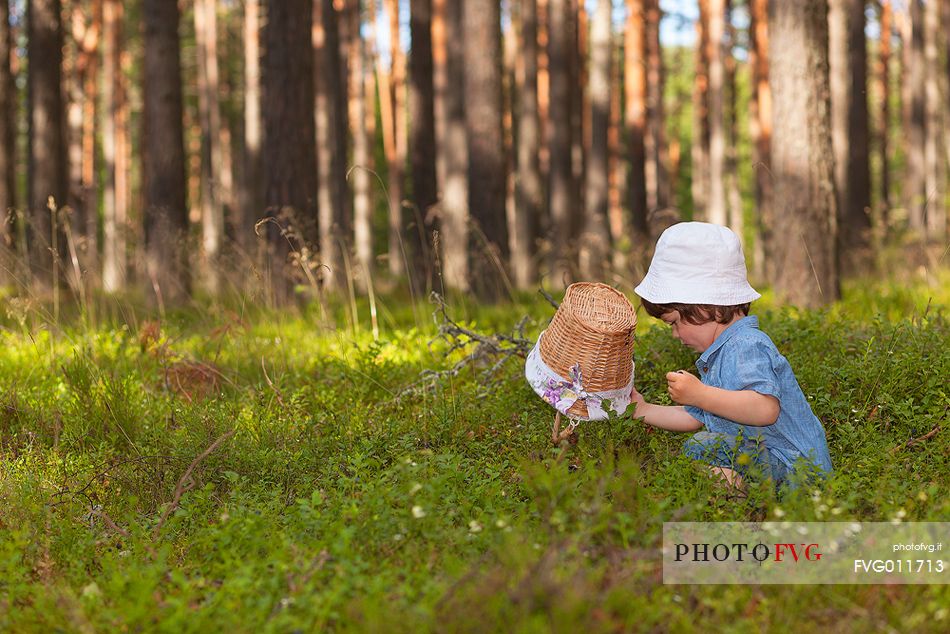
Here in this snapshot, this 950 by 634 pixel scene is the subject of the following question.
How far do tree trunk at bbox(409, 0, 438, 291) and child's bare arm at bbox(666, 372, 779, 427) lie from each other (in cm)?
835

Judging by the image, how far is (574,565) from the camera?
2.68m

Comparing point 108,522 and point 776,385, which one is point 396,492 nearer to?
point 108,522

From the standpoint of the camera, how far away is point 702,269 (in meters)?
3.55

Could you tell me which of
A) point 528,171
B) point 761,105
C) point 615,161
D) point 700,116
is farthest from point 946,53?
point 528,171

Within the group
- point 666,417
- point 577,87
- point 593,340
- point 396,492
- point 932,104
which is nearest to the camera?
point 396,492

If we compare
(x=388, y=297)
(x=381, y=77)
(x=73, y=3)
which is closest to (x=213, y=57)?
(x=73, y=3)

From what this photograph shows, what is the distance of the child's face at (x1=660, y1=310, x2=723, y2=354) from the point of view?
3641 mm

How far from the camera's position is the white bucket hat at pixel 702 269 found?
3531 millimetres

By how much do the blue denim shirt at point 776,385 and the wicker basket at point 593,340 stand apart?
14.6 inches

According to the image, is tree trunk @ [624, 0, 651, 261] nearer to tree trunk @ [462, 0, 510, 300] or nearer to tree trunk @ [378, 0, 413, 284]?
tree trunk @ [462, 0, 510, 300]

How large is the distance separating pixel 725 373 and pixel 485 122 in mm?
6436

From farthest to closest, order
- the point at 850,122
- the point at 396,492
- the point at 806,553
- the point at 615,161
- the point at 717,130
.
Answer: the point at 615,161 < the point at 717,130 < the point at 850,122 < the point at 396,492 < the point at 806,553

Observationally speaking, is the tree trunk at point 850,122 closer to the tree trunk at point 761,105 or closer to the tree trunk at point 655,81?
the tree trunk at point 761,105

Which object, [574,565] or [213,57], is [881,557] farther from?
[213,57]
